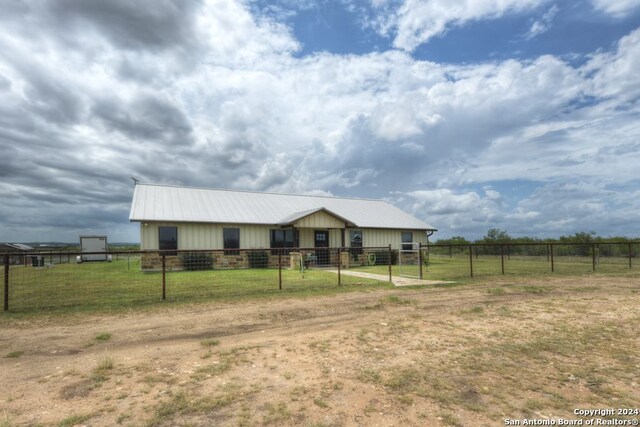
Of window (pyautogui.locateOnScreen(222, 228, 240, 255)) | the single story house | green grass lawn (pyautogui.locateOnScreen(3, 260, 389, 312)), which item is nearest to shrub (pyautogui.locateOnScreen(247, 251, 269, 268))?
the single story house

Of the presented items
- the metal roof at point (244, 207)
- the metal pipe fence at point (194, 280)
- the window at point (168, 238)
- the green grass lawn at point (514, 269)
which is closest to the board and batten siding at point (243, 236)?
the window at point (168, 238)

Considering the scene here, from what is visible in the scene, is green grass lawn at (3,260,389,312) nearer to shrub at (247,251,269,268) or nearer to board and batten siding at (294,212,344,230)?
shrub at (247,251,269,268)

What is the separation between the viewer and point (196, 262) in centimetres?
2219

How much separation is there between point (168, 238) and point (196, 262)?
213 cm

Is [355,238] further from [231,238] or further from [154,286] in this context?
[154,286]

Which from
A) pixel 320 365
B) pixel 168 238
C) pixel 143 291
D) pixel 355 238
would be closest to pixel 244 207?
pixel 168 238

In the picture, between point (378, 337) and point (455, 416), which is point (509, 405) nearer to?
point (455, 416)

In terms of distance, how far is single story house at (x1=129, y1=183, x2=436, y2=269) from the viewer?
22047mm

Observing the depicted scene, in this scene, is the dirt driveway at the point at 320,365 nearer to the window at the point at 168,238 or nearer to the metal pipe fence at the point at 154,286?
the metal pipe fence at the point at 154,286

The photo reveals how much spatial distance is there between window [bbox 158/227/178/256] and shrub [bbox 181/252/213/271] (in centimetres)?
77

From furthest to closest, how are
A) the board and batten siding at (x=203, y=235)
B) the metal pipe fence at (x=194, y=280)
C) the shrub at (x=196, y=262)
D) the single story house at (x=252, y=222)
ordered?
the single story house at (x=252, y=222), the shrub at (x=196, y=262), the board and batten siding at (x=203, y=235), the metal pipe fence at (x=194, y=280)

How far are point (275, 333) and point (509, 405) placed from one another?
4.31 metres

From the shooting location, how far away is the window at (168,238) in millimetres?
21750

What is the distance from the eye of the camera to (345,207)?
106 feet
